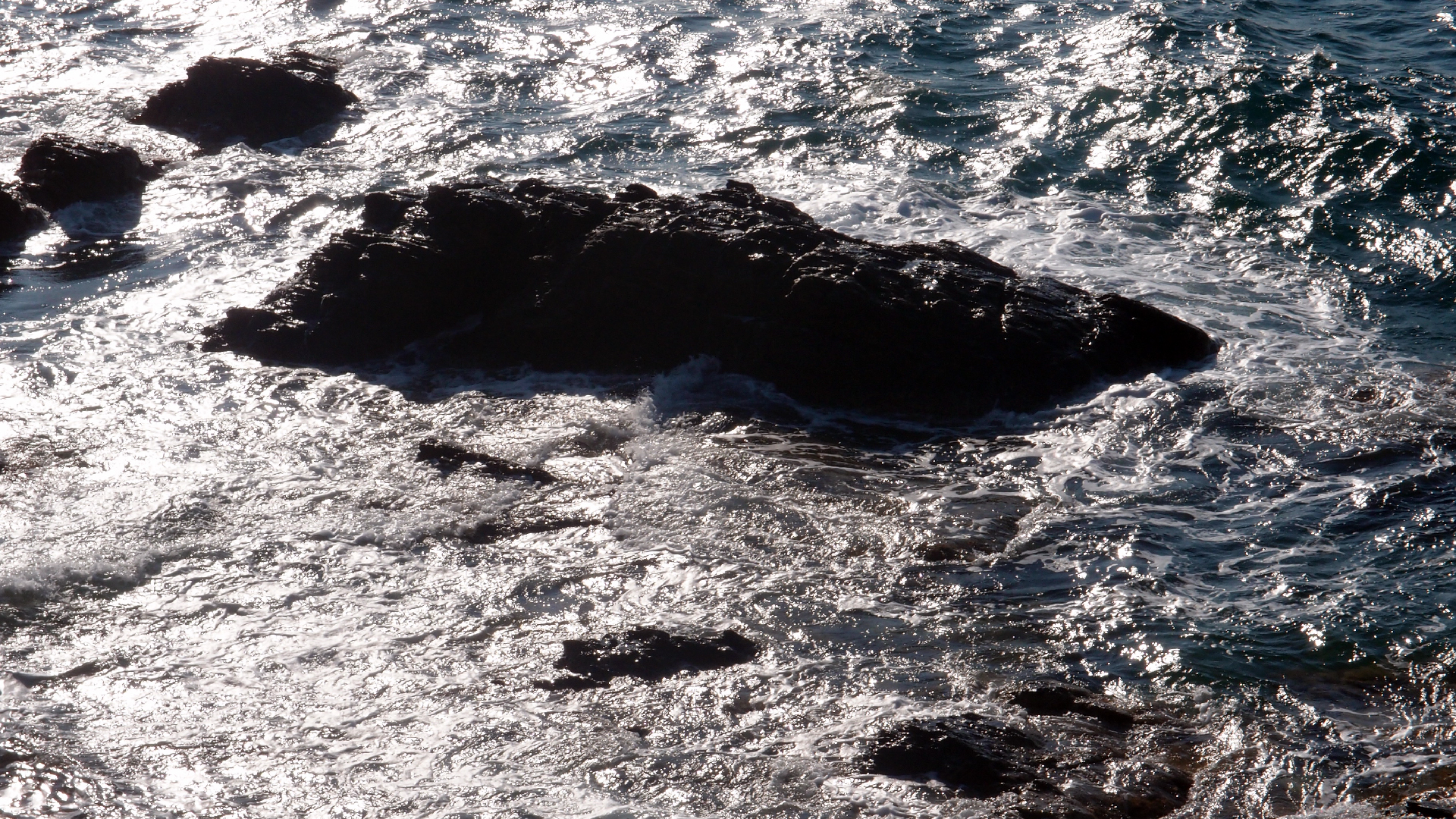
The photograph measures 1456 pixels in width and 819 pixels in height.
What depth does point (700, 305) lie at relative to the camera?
1063 centimetres

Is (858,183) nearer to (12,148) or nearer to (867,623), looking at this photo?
(867,623)

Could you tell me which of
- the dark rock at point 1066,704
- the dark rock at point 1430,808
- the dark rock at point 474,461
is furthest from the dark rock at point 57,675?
the dark rock at point 1430,808

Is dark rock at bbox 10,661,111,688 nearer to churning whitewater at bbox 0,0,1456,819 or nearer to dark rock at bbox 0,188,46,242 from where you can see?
churning whitewater at bbox 0,0,1456,819

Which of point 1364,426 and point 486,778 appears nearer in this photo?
point 486,778

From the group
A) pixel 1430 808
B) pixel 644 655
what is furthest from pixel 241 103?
pixel 1430 808

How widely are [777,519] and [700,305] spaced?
3.01m

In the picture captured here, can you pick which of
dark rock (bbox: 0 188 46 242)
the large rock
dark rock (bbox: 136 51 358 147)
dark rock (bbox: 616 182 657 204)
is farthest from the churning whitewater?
dark rock (bbox: 616 182 657 204)

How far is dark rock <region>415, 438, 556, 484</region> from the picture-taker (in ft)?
28.9

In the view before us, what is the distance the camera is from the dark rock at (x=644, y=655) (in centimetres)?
663

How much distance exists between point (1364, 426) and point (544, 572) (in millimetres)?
6328

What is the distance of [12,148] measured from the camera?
15.8 metres

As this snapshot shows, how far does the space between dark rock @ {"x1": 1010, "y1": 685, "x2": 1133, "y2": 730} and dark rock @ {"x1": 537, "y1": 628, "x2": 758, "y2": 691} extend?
1.52m

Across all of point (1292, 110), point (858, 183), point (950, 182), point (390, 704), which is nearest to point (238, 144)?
point (858, 183)

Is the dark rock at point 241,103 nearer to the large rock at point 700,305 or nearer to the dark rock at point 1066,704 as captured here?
the large rock at point 700,305
